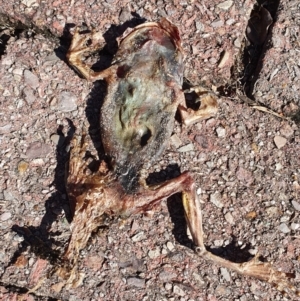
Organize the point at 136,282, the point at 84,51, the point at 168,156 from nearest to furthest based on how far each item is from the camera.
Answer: the point at 136,282
the point at 168,156
the point at 84,51

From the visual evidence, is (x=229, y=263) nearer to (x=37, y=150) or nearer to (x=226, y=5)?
(x=37, y=150)

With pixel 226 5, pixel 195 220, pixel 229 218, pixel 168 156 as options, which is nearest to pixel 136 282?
pixel 195 220

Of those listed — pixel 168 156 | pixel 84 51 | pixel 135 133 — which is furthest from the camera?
pixel 84 51

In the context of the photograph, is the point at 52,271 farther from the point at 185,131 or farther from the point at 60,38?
the point at 60,38

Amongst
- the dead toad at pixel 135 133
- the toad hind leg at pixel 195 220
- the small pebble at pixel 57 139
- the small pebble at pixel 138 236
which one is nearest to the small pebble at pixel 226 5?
the dead toad at pixel 135 133

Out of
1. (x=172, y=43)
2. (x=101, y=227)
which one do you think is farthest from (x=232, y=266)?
(x=172, y=43)

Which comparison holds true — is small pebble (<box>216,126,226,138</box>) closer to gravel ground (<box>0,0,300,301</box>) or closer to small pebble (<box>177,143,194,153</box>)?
gravel ground (<box>0,0,300,301</box>)
